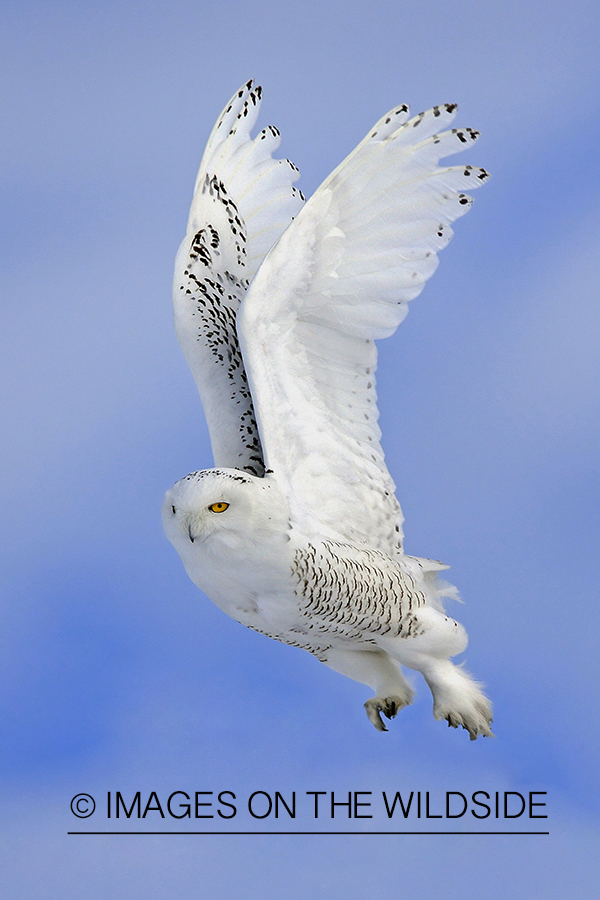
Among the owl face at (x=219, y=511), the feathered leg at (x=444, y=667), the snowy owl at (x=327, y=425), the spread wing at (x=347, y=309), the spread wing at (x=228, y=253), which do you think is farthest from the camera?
the spread wing at (x=228, y=253)

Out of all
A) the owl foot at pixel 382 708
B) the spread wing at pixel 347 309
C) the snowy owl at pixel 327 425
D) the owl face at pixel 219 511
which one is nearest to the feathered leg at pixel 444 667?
the snowy owl at pixel 327 425

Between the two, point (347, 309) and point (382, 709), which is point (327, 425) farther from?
point (382, 709)

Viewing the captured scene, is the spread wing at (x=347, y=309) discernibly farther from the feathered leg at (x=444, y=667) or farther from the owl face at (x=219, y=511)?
the feathered leg at (x=444, y=667)

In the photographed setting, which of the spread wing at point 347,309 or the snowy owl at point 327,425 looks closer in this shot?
the snowy owl at point 327,425

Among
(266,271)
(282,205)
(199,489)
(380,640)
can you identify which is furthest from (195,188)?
(380,640)

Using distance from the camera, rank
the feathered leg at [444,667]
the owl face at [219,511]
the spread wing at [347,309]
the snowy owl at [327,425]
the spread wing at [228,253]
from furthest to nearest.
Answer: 1. the spread wing at [228,253]
2. the feathered leg at [444,667]
3. the spread wing at [347,309]
4. the snowy owl at [327,425]
5. the owl face at [219,511]

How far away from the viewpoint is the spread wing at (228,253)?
16.7 feet

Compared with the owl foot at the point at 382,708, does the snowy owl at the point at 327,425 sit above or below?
above

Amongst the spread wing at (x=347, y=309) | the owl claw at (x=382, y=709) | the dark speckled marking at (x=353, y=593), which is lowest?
the owl claw at (x=382, y=709)

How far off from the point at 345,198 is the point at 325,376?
0.73 m

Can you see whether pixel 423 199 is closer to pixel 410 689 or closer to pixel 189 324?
pixel 189 324

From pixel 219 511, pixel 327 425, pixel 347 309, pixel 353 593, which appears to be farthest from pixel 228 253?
pixel 353 593

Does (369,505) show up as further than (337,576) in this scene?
Yes

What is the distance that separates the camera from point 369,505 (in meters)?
5.06
